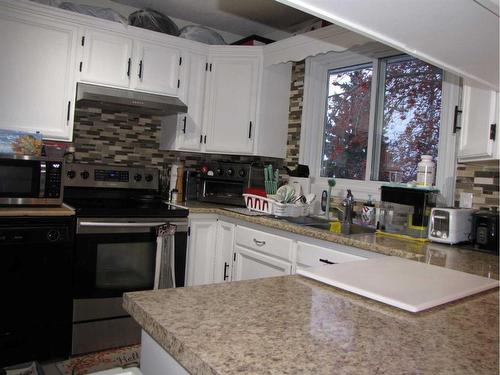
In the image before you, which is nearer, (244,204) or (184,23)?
(244,204)

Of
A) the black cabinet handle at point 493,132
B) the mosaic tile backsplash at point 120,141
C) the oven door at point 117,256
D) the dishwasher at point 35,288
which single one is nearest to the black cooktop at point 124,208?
the oven door at point 117,256

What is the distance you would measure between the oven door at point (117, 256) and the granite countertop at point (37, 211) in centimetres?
10

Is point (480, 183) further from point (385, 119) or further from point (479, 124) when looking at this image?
point (385, 119)

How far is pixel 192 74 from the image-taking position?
3.26 m

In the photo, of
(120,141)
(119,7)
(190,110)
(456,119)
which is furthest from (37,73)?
(456,119)

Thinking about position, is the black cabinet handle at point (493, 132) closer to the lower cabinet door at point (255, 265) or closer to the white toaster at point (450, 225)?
the white toaster at point (450, 225)

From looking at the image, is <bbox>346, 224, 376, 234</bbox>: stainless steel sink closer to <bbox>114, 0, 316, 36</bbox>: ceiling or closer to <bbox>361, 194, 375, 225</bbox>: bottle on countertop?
<bbox>361, 194, 375, 225</bbox>: bottle on countertop

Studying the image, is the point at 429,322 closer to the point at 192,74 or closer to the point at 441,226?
the point at 441,226

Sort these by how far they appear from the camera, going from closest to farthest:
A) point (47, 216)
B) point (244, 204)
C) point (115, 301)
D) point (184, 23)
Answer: point (47, 216) → point (115, 301) → point (244, 204) → point (184, 23)

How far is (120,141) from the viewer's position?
10.8 feet

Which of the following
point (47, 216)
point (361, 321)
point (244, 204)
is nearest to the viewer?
point (361, 321)

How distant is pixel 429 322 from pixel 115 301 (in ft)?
6.83

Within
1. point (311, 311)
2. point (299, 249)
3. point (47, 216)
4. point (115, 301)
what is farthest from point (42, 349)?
point (311, 311)

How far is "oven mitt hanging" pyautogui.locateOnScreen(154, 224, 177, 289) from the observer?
2658 mm
